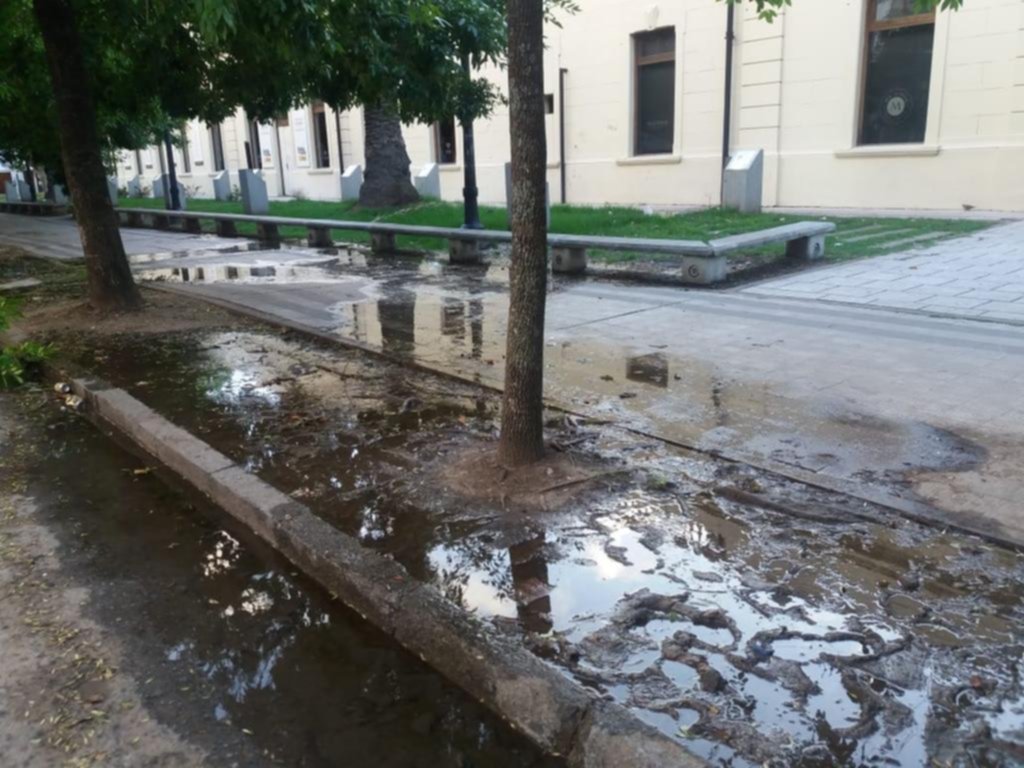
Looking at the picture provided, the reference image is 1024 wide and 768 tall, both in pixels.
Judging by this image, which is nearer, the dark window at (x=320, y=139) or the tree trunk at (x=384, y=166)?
the tree trunk at (x=384, y=166)

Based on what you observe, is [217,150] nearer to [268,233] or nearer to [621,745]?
[268,233]

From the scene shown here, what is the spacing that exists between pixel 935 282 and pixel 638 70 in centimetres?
1211

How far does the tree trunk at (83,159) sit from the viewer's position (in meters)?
8.37

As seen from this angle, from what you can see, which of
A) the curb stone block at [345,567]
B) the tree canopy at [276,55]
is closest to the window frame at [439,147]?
the tree canopy at [276,55]

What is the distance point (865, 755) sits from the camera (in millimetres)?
2490

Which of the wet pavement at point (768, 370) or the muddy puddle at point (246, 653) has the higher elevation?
the wet pavement at point (768, 370)

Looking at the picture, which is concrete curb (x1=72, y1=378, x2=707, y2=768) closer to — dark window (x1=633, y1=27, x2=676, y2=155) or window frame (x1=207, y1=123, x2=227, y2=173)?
dark window (x1=633, y1=27, x2=676, y2=155)

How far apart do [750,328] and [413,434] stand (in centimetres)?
380

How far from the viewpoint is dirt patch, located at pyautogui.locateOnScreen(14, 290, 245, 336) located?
872cm

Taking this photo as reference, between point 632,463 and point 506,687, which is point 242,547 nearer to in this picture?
point 506,687

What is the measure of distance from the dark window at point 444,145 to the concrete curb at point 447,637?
832 inches

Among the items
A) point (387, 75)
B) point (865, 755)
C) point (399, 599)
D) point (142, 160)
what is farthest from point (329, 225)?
point (142, 160)

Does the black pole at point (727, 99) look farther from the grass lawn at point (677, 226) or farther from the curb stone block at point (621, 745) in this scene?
the curb stone block at point (621, 745)

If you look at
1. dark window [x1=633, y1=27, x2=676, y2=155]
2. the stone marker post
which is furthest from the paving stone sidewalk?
the stone marker post
